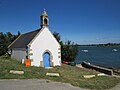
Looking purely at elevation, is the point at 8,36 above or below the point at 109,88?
above

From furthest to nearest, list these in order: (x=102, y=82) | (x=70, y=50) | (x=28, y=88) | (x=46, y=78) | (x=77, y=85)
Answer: (x=70, y=50), (x=102, y=82), (x=46, y=78), (x=77, y=85), (x=28, y=88)

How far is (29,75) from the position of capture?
629 inches

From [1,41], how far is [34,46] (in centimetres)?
2161

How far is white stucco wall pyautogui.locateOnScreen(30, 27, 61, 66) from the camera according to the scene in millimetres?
24297

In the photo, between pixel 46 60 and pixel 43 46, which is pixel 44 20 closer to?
pixel 43 46

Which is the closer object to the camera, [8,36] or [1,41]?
[1,41]

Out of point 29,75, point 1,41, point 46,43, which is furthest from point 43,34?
point 1,41

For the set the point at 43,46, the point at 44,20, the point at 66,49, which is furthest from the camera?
the point at 66,49

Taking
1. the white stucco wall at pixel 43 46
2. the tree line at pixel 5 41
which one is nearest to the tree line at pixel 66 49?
the tree line at pixel 5 41

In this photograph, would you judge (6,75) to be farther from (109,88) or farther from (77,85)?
(109,88)

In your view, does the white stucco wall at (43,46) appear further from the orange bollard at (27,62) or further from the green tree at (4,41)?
the green tree at (4,41)

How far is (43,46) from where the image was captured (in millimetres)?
25000

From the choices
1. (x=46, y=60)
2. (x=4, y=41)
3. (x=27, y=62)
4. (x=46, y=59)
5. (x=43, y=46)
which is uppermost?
(x=4, y=41)


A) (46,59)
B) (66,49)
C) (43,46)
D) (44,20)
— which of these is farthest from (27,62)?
(66,49)
